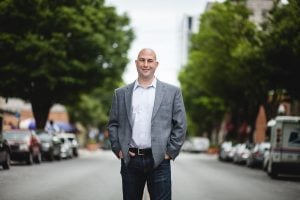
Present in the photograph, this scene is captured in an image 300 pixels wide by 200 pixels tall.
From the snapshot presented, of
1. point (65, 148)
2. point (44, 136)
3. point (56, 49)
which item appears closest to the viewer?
point (44, 136)

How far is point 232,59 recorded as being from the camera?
48.2 m

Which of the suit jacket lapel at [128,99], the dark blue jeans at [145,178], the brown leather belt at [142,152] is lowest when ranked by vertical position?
the dark blue jeans at [145,178]

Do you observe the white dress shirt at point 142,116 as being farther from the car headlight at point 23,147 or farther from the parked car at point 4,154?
the car headlight at point 23,147

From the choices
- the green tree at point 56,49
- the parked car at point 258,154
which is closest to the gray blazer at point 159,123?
the parked car at point 258,154

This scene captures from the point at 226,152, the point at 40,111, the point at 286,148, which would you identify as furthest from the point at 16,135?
the point at 226,152

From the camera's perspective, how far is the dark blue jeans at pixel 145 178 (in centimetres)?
653

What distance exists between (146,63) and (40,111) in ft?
140

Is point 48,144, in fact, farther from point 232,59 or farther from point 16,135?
point 232,59

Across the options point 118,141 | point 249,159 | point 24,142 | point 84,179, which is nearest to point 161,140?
point 118,141

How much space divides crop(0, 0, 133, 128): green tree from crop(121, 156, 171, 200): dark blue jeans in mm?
36345

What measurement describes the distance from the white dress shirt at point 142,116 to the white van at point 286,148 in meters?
20.2

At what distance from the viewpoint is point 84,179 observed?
22.0 m

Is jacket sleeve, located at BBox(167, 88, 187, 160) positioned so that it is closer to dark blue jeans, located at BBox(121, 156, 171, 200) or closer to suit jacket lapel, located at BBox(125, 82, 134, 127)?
dark blue jeans, located at BBox(121, 156, 171, 200)

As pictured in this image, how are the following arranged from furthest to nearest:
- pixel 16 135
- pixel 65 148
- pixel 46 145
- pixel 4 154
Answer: pixel 65 148 → pixel 46 145 → pixel 16 135 → pixel 4 154
